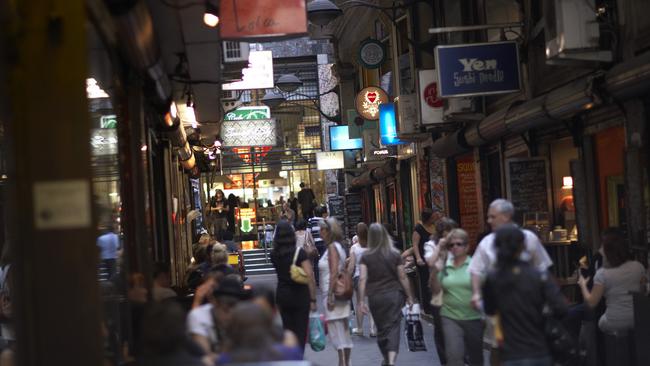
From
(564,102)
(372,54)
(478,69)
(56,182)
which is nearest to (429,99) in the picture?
(478,69)

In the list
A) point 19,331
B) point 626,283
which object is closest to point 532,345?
point 626,283

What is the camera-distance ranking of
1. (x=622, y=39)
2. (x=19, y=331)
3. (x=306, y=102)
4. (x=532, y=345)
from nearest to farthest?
(x=19, y=331) → (x=532, y=345) → (x=622, y=39) → (x=306, y=102)

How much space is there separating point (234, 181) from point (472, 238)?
3246cm

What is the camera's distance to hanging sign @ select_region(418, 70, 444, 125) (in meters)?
19.7

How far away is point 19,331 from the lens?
5.18 metres

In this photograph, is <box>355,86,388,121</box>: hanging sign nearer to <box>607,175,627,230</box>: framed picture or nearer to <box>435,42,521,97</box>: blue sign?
<box>435,42,521,97</box>: blue sign

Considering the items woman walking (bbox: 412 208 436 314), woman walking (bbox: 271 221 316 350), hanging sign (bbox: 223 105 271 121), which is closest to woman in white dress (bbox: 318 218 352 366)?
woman walking (bbox: 271 221 316 350)

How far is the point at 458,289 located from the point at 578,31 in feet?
11.6

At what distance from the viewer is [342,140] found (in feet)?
122

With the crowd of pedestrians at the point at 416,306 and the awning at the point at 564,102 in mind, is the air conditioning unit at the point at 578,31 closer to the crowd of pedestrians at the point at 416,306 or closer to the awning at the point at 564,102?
the awning at the point at 564,102

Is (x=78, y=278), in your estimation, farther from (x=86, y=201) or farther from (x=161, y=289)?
(x=161, y=289)

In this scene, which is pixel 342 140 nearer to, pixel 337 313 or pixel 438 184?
pixel 438 184

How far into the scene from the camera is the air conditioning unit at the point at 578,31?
11828 millimetres

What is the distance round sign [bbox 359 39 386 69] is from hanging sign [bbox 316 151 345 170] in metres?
12.2
